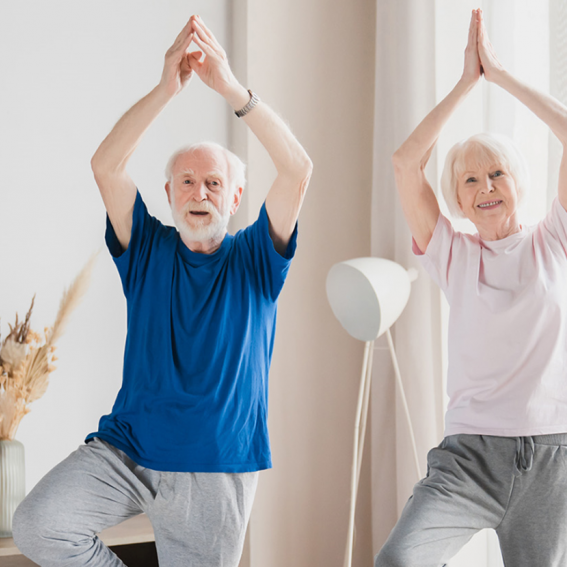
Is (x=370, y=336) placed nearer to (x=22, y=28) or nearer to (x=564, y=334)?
(x=564, y=334)

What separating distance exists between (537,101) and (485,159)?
0.63 feet

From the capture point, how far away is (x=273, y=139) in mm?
1769

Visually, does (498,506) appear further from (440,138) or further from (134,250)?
(440,138)

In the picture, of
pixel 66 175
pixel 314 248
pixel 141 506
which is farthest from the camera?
pixel 314 248

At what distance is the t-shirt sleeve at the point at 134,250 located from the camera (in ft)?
6.11

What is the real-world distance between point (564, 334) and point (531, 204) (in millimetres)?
624

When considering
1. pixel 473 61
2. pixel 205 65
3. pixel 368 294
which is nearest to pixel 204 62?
pixel 205 65

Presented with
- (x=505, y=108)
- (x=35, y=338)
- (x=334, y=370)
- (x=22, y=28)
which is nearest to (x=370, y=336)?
(x=334, y=370)

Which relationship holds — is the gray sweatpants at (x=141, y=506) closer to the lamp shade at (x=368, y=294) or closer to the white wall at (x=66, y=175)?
the lamp shade at (x=368, y=294)

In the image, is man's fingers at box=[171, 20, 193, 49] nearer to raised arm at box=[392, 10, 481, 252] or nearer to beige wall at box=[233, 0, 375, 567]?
raised arm at box=[392, 10, 481, 252]

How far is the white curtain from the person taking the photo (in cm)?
221

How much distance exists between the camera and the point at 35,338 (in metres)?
2.38

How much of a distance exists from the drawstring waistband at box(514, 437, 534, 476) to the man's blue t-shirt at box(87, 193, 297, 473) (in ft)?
2.04

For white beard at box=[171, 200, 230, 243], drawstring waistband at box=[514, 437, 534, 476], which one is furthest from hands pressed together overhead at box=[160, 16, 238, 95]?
drawstring waistband at box=[514, 437, 534, 476]
